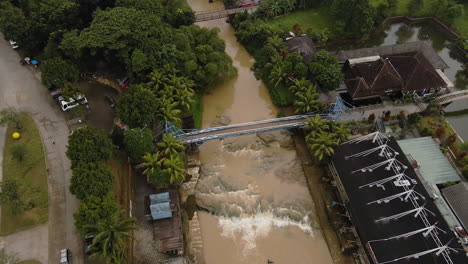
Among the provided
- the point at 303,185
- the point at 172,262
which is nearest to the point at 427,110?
the point at 303,185

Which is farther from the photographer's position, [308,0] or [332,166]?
[308,0]

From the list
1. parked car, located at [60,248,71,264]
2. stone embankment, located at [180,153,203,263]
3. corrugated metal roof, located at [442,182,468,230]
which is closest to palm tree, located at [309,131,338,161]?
corrugated metal roof, located at [442,182,468,230]

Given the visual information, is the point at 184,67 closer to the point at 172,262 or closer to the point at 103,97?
the point at 103,97

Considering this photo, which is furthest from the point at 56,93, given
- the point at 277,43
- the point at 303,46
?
the point at 303,46

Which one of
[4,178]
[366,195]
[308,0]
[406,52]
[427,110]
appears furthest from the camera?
[308,0]

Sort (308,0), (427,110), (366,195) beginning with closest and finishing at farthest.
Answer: (366,195) → (427,110) → (308,0)

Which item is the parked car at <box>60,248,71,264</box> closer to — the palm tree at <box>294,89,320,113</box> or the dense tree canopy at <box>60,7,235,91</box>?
the dense tree canopy at <box>60,7,235,91</box>

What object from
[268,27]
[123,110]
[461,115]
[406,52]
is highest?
[268,27]

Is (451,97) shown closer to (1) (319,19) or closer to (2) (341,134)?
(2) (341,134)
